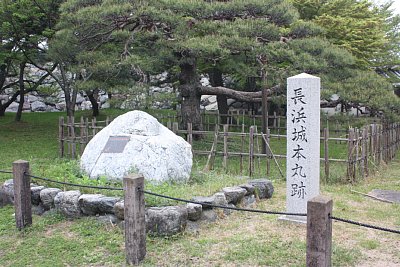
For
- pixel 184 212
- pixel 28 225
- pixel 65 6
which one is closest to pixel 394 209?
pixel 184 212

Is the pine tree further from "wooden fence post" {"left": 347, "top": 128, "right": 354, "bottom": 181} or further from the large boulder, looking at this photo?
the large boulder

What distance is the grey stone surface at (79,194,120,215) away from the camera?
619cm

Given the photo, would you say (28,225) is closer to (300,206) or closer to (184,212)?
(184,212)

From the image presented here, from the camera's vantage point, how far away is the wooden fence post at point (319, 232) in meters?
3.83

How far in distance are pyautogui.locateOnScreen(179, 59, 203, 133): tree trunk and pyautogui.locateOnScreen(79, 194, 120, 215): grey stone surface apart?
8.31 meters

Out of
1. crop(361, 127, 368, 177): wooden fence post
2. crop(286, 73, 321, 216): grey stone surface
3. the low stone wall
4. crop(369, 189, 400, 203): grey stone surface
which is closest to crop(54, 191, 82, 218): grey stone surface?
the low stone wall

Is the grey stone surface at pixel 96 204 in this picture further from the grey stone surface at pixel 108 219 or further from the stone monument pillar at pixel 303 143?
the stone monument pillar at pixel 303 143

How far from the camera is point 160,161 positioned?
7.26 meters

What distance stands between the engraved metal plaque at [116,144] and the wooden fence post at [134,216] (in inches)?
95.9

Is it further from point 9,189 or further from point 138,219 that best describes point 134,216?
point 9,189

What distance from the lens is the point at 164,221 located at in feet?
18.7

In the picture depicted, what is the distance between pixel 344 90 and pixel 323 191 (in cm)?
386

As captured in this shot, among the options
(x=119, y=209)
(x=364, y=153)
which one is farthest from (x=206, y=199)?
(x=364, y=153)

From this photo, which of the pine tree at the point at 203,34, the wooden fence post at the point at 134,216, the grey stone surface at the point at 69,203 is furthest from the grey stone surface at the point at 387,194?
the grey stone surface at the point at 69,203
